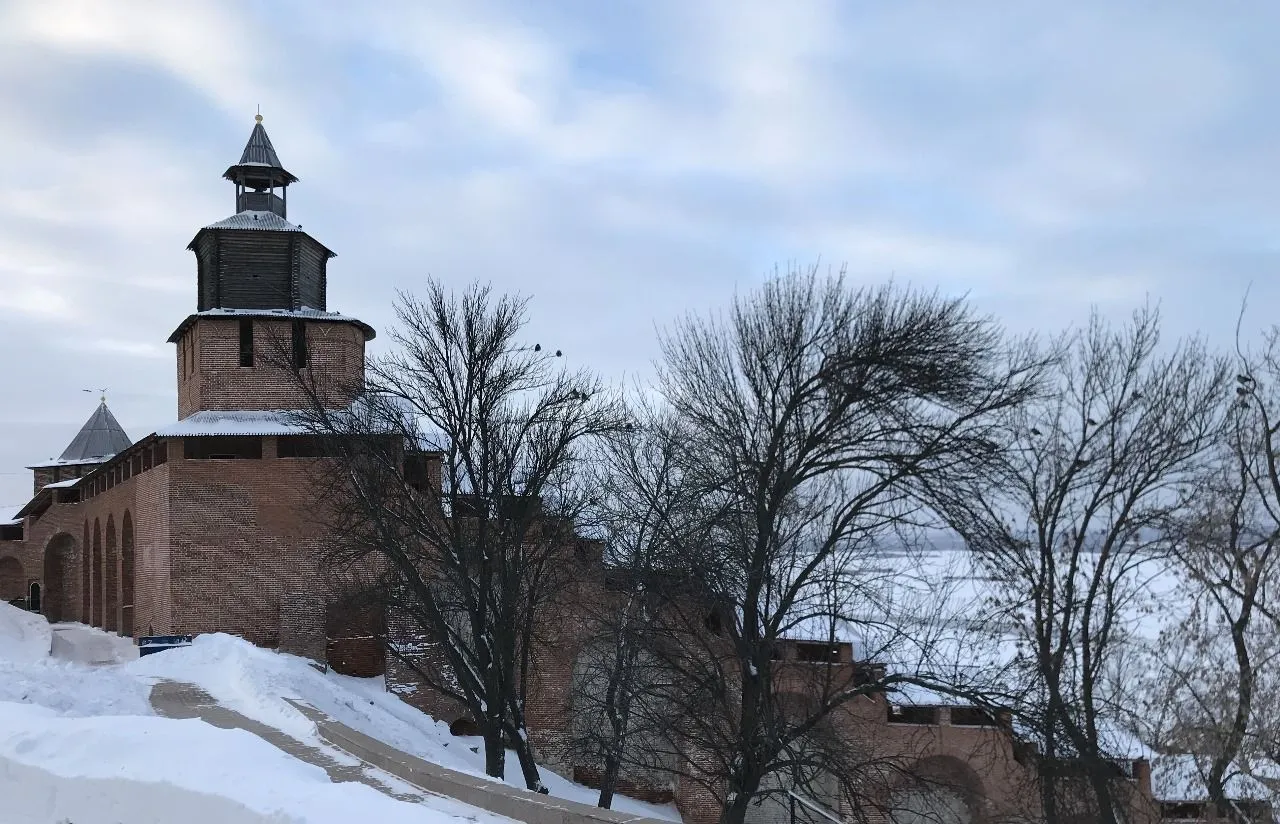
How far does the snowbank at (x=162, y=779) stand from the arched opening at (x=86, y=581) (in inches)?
1186

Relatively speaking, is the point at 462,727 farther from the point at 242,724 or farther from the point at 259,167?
the point at 259,167

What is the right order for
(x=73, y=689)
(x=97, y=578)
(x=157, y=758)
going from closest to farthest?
(x=157, y=758) → (x=73, y=689) → (x=97, y=578)

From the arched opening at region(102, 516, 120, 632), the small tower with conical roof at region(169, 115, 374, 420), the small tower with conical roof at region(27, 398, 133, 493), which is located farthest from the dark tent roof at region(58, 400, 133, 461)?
the small tower with conical roof at region(169, 115, 374, 420)

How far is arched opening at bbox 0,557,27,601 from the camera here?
46.4 metres

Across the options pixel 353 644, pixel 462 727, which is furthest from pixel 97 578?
pixel 462 727

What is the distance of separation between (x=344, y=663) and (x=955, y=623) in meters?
13.7

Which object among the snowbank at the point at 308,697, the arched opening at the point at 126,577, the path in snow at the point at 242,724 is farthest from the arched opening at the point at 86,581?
the path in snow at the point at 242,724

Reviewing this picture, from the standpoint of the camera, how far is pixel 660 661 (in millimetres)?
16484

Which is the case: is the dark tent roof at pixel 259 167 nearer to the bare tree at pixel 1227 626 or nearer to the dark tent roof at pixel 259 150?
the dark tent roof at pixel 259 150

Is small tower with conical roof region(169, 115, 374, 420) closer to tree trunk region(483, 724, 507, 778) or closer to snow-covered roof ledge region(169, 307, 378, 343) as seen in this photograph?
snow-covered roof ledge region(169, 307, 378, 343)

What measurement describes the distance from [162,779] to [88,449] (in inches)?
1848

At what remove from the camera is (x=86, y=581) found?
41.2 m

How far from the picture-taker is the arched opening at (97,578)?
3769 centimetres

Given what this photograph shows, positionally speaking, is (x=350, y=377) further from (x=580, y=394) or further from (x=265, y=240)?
(x=580, y=394)
